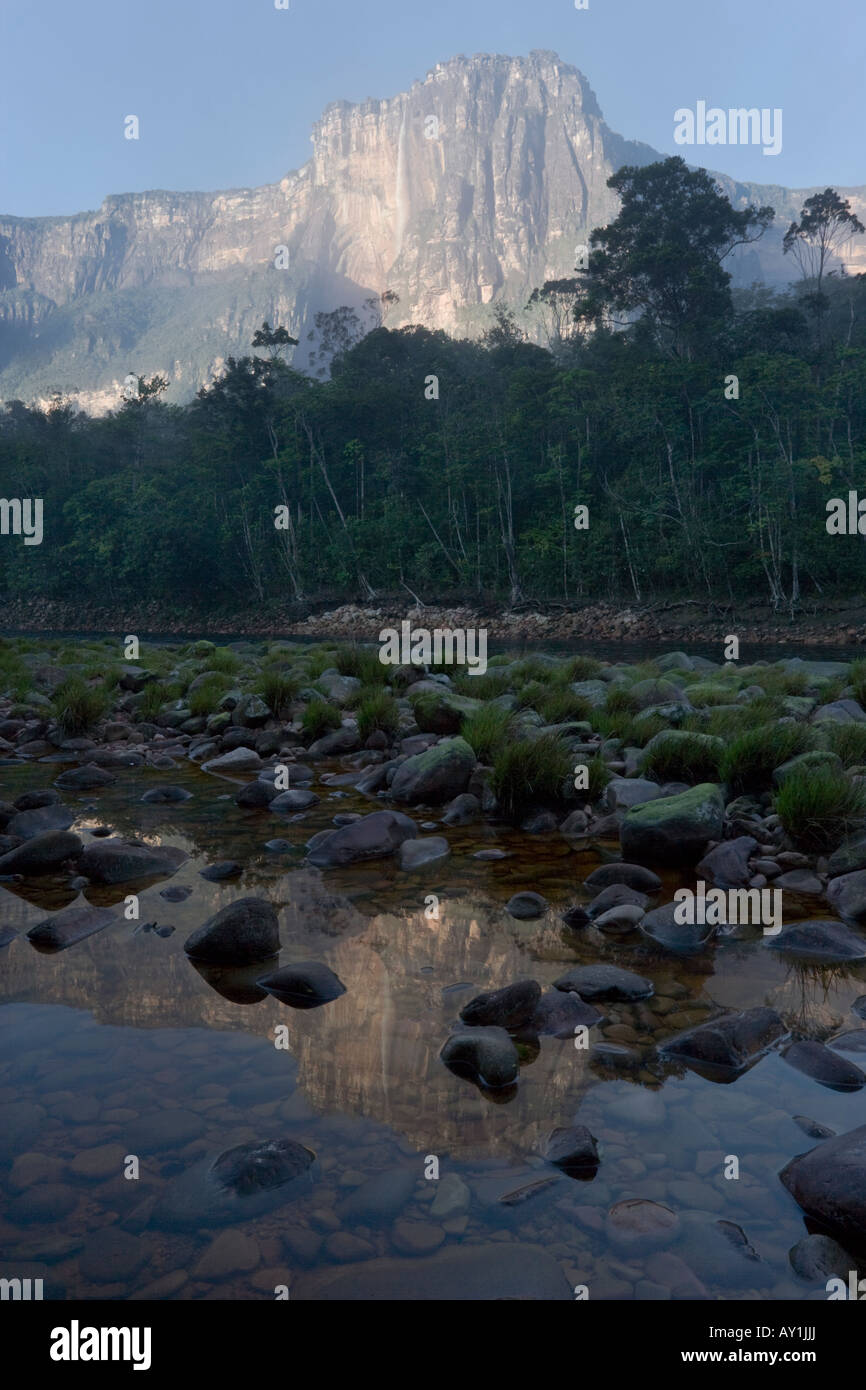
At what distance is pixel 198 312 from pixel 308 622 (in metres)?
155

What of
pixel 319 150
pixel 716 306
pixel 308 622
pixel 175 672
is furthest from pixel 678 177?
pixel 319 150

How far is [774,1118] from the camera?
7.48 ft

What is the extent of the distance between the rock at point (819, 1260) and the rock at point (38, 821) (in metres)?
4.35

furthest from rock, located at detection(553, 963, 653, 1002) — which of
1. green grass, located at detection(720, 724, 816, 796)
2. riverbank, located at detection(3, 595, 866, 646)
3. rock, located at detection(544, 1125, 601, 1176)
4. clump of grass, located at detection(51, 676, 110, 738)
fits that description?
riverbank, located at detection(3, 595, 866, 646)

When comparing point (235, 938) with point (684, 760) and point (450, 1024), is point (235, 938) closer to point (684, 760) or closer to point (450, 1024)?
point (450, 1024)

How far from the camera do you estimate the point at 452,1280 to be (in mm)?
1722

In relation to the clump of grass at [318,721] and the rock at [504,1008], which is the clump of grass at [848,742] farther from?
the clump of grass at [318,721]

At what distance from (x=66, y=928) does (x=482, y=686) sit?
602cm

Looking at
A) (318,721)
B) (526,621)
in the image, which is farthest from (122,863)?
(526,621)

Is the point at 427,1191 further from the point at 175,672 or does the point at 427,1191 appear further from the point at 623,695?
the point at 175,672

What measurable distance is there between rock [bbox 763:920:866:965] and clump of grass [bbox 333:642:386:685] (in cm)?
654

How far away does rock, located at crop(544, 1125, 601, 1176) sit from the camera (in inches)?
82.6

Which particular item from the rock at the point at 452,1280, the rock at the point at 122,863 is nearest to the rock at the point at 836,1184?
the rock at the point at 452,1280

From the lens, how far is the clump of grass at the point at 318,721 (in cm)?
778
